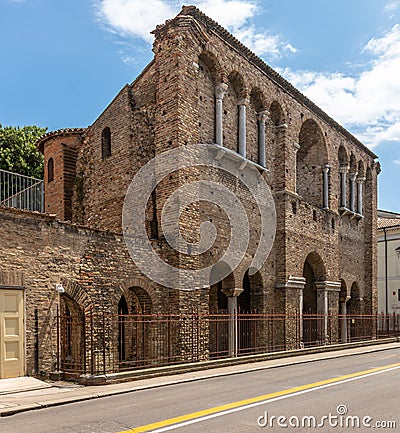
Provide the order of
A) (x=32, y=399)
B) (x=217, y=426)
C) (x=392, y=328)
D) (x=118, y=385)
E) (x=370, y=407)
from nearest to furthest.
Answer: (x=217, y=426), (x=370, y=407), (x=32, y=399), (x=118, y=385), (x=392, y=328)

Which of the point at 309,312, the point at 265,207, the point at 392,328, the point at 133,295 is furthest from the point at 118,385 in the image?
the point at 392,328

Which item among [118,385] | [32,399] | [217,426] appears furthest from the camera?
[118,385]

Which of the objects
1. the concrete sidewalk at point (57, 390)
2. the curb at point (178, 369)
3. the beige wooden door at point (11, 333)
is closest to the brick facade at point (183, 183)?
the beige wooden door at point (11, 333)

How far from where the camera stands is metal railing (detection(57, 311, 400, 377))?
1405 cm

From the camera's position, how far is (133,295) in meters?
17.3

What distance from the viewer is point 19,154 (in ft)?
113

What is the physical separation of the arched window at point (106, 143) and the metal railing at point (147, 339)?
6414 millimetres

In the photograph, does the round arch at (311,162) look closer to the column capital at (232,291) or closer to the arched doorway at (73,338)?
the column capital at (232,291)

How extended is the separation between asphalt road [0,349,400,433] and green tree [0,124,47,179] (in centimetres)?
2423

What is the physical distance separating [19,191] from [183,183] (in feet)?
17.9

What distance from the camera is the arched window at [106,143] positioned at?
2088cm

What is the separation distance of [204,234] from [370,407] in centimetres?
1014

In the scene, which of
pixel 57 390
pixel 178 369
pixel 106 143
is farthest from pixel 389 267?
pixel 57 390

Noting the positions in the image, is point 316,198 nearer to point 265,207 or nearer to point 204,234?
point 265,207
